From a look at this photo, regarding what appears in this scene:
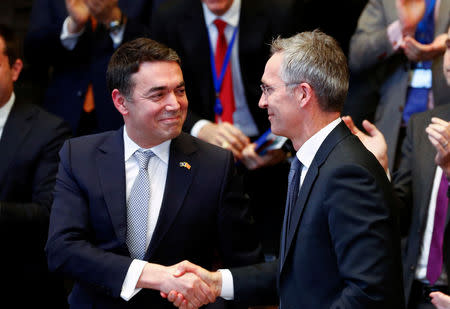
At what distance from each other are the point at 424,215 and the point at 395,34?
1025 mm

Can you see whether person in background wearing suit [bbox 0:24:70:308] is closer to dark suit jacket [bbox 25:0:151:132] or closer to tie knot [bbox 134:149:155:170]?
dark suit jacket [bbox 25:0:151:132]

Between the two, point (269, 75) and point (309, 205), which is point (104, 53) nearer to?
point (269, 75)

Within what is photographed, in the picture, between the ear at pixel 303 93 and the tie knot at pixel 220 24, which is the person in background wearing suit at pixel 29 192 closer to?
the tie knot at pixel 220 24

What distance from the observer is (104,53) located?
3.95 m

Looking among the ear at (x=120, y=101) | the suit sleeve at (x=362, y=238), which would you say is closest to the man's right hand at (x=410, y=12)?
the ear at (x=120, y=101)

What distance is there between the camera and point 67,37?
4027 millimetres

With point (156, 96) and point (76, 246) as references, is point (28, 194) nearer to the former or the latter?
point (76, 246)

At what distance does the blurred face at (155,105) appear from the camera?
2785 mm

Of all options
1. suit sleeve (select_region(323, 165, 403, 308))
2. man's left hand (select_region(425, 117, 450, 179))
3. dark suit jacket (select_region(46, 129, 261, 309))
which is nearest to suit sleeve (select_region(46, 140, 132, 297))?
dark suit jacket (select_region(46, 129, 261, 309))

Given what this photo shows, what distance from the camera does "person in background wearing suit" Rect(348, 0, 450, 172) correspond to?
11.6 feet

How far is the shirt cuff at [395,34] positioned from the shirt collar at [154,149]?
1456 mm

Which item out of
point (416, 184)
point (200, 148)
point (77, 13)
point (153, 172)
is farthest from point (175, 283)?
point (77, 13)

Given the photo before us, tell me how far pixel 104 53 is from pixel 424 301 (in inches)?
85.3

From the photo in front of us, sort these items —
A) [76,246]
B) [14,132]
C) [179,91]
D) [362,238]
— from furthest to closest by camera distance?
[14,132] < [179,91] < [76,246] < [362,238]
